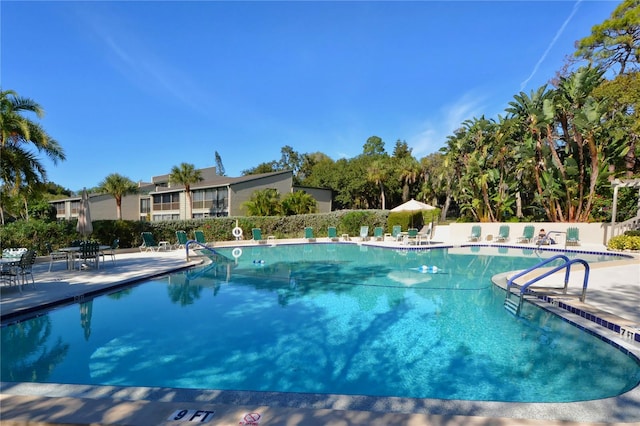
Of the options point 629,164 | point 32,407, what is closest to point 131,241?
point 32,407

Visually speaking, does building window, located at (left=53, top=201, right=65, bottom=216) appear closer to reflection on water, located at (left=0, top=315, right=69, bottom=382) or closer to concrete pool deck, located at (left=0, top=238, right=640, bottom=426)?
reflection on water, located at (left=0, top=315, right=69, bottom=382)

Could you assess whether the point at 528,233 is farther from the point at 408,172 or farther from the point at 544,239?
the point at 408,172

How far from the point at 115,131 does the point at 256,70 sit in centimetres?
1528

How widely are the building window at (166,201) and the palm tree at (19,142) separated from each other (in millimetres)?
21970

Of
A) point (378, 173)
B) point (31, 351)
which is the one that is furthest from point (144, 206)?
point (31, 351)

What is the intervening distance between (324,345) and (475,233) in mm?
20644

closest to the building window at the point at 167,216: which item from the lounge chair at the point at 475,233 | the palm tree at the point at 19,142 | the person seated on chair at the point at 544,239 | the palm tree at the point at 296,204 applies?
the palm tree at the point at 296,204

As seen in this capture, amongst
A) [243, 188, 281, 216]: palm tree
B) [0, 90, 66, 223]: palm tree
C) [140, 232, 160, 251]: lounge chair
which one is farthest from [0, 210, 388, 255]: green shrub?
[243, 188, 281, 216]: palm tree

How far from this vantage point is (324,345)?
5.89m

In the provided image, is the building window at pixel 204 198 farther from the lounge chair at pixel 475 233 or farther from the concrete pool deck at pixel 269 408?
the concrete pool deck at pixel 269 408

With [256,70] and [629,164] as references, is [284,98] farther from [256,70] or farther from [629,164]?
[629,164]

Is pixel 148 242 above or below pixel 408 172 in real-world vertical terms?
below

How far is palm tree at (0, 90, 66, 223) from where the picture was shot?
13.5 m

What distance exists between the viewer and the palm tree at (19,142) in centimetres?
1352
